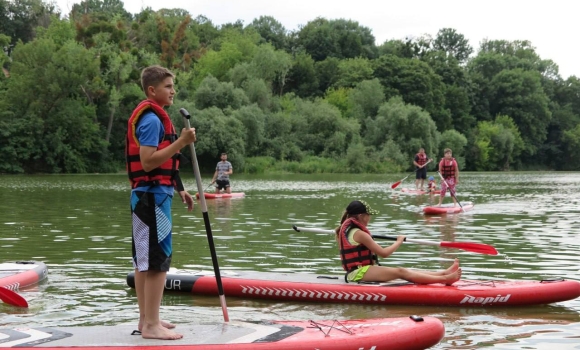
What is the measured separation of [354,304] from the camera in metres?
8.59

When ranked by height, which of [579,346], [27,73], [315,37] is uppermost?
[315,37]

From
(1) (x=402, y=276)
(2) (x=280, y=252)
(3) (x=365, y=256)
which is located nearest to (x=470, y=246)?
(1) (x=402, y=276)

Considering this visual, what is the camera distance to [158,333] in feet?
18.9

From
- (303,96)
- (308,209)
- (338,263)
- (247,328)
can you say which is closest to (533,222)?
(308,209)

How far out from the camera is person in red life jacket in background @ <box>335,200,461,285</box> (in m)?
8.74

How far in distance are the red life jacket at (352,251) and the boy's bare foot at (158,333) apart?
3.33 meters

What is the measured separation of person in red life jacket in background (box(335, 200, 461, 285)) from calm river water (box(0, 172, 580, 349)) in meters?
0.43

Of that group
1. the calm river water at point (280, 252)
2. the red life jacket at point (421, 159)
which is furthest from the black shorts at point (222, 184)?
the red life jacket at point (421, 159)

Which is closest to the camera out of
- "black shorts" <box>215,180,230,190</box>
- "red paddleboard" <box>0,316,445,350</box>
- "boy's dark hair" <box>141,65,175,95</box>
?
"red paddleboard" <box>0,316,445,350</box>

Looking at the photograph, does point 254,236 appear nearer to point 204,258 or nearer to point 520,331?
point 204,258

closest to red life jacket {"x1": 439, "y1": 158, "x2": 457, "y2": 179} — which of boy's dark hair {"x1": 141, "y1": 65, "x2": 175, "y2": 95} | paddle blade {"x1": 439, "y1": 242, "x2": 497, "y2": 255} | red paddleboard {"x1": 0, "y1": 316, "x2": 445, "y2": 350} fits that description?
paddle blade {"x1": 439, "y1": 242, "x2": 497, "y2": 255}

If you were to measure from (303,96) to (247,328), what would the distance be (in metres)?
79.1

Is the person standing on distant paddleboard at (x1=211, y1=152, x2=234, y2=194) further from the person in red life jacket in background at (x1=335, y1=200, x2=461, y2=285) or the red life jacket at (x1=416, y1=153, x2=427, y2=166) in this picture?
the person in red life jacket in background at (x1=335, y1=200, x2=461, y2=285)

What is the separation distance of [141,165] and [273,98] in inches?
2425
